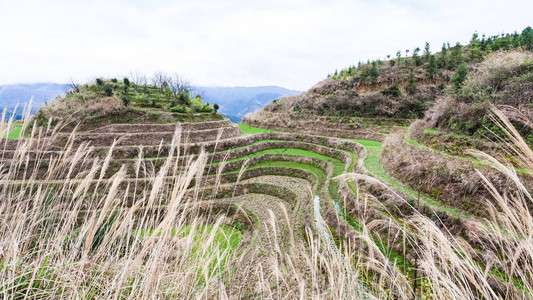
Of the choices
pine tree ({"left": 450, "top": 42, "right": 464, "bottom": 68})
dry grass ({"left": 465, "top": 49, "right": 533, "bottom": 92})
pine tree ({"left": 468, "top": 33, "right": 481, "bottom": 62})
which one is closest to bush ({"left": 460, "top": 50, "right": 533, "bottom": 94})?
dry grass ({"left": 465, "top": 49, "right": 533, "bottom": 92})

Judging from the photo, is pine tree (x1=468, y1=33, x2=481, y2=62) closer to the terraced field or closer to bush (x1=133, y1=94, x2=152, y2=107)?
the terraced field

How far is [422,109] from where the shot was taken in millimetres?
32500

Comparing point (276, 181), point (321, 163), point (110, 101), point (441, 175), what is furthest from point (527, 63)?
point (110, 101)

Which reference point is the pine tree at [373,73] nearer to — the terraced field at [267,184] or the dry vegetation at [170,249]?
the terraced field at [267,184]

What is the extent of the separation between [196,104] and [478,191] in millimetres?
29148

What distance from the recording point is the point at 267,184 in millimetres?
19797

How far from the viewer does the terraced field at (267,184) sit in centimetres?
953

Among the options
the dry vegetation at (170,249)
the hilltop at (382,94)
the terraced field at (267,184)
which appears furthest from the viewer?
the hilltop at (382,94)

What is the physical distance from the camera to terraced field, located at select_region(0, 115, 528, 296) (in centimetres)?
953

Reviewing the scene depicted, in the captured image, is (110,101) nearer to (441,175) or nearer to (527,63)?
(441,175)

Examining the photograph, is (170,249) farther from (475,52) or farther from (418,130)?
(475,52)

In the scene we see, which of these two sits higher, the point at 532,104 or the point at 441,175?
the point at 532,104

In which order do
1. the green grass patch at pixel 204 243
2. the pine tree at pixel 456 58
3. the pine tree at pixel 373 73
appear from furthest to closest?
the pine tree at pixel 373 73
the pine tree at pixel 456 58
the green grass patch at pixel 204 243

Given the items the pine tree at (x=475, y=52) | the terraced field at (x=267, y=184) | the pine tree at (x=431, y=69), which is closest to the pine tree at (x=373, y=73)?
the pine tree at (x=431, y=69)
